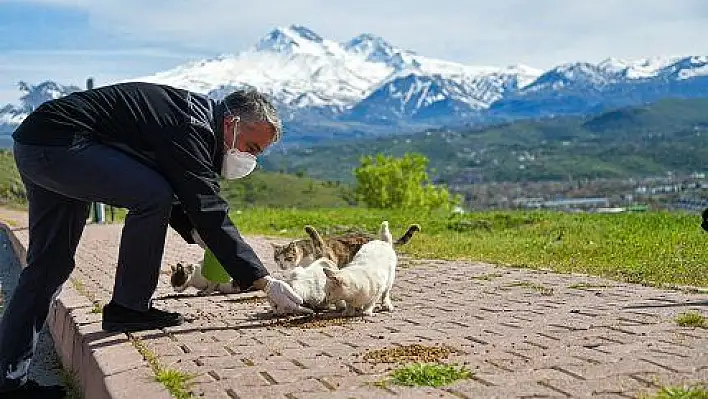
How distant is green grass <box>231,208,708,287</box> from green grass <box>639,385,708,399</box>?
185 inches

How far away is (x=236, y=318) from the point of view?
287 inches

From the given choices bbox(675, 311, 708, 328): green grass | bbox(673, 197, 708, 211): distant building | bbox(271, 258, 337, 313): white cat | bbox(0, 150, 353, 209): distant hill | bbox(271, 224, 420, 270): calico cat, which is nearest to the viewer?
bbox(675, 311, 708, 328): green grass

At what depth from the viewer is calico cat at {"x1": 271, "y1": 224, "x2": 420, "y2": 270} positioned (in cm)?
897

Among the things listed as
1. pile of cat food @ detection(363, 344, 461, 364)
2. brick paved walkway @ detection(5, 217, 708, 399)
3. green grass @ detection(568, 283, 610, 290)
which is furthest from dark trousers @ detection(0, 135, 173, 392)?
green grass @ detection(568, 283, 610, 290)

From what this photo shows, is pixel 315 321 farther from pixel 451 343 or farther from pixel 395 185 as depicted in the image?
pixel 395 185

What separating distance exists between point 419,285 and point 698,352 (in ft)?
15.2

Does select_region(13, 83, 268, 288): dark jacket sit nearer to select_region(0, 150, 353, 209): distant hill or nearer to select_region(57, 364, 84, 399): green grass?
select_region(57, 364, 84, 399): green grass

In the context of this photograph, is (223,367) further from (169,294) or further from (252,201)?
(252,201)

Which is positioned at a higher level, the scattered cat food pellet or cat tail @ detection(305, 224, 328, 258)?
cat tail @ detection(305, 224, 328, 258)

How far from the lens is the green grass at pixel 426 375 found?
4582 millimetres

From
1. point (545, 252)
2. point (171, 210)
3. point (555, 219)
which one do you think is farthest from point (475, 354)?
point (555, 219)

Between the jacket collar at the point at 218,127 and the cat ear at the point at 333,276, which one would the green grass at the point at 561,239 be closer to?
the cat ear at the point at 333,276

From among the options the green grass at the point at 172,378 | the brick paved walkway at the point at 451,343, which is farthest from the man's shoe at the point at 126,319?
the green grass at the point at 172,378

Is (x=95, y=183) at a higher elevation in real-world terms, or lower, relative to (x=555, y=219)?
higher
